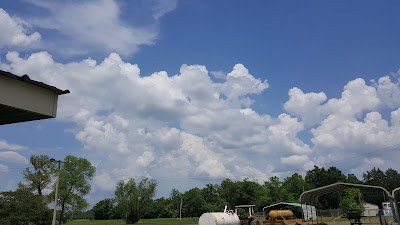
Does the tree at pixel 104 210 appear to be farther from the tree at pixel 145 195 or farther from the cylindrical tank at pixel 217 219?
the cylindrical tank at pixel 217 219

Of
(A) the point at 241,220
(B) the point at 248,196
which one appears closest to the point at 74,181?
(A) the point at 241,220

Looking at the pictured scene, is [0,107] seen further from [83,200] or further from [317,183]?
[317,183]

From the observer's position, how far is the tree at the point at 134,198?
96125 millimetres

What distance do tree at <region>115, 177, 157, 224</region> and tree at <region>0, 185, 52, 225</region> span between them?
4181 centimetres

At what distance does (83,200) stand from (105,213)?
237ft

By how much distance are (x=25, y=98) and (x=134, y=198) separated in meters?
94.8

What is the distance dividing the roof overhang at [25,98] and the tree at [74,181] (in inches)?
2664

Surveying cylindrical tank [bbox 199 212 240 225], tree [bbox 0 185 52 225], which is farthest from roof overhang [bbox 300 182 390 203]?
tree [bbox 0 185 52 225]

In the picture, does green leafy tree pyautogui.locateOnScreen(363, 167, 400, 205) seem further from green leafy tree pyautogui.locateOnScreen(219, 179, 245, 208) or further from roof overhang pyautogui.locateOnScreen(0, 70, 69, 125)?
roof overhang pyautogui.locateOnScreen(0, 70, 69, 125)

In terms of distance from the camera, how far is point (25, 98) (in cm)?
647

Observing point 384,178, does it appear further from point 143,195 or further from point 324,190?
point 324,190

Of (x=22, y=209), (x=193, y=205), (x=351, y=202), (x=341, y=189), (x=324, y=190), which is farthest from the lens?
(x=193, y=205)

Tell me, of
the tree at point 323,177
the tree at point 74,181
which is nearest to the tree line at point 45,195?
the tree at point 74,181

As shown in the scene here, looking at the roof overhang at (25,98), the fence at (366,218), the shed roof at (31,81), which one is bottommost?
the fence at (366,218)
